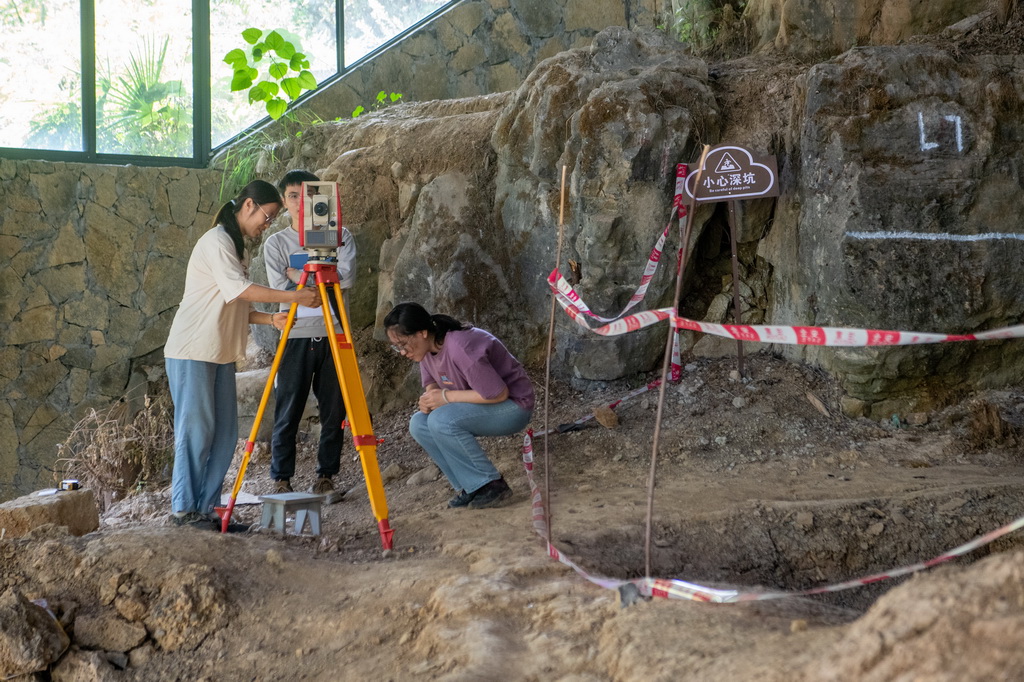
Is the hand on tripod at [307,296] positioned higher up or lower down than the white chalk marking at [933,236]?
lower down

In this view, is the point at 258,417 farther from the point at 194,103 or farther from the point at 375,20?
the point at 375,20

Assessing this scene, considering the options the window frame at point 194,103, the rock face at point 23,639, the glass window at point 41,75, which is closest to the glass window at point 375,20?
the window frame at point 194,103

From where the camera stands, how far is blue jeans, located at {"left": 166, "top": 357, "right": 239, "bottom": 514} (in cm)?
346

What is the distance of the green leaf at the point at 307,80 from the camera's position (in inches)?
287

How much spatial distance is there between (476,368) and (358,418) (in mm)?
646

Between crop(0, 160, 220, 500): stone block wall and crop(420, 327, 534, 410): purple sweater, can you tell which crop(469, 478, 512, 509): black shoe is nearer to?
crop(420, 327, 534, 410): purple sweater

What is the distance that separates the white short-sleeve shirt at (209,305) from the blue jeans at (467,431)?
95cm

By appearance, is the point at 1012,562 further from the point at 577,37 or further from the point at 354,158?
the point at 577,37

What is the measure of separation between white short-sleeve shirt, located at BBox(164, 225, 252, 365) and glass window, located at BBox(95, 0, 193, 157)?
14.2 feet

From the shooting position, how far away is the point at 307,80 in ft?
24.0

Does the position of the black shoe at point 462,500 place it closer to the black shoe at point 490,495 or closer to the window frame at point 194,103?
the black shoe at point 490,495

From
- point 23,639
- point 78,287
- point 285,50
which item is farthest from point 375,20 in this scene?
point 23,639

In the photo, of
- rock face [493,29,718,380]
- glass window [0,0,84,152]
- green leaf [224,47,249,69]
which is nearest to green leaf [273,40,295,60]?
green leaf [224,47,249,69]

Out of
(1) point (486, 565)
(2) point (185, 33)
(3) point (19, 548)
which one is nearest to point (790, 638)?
(1) point (486, 565)
